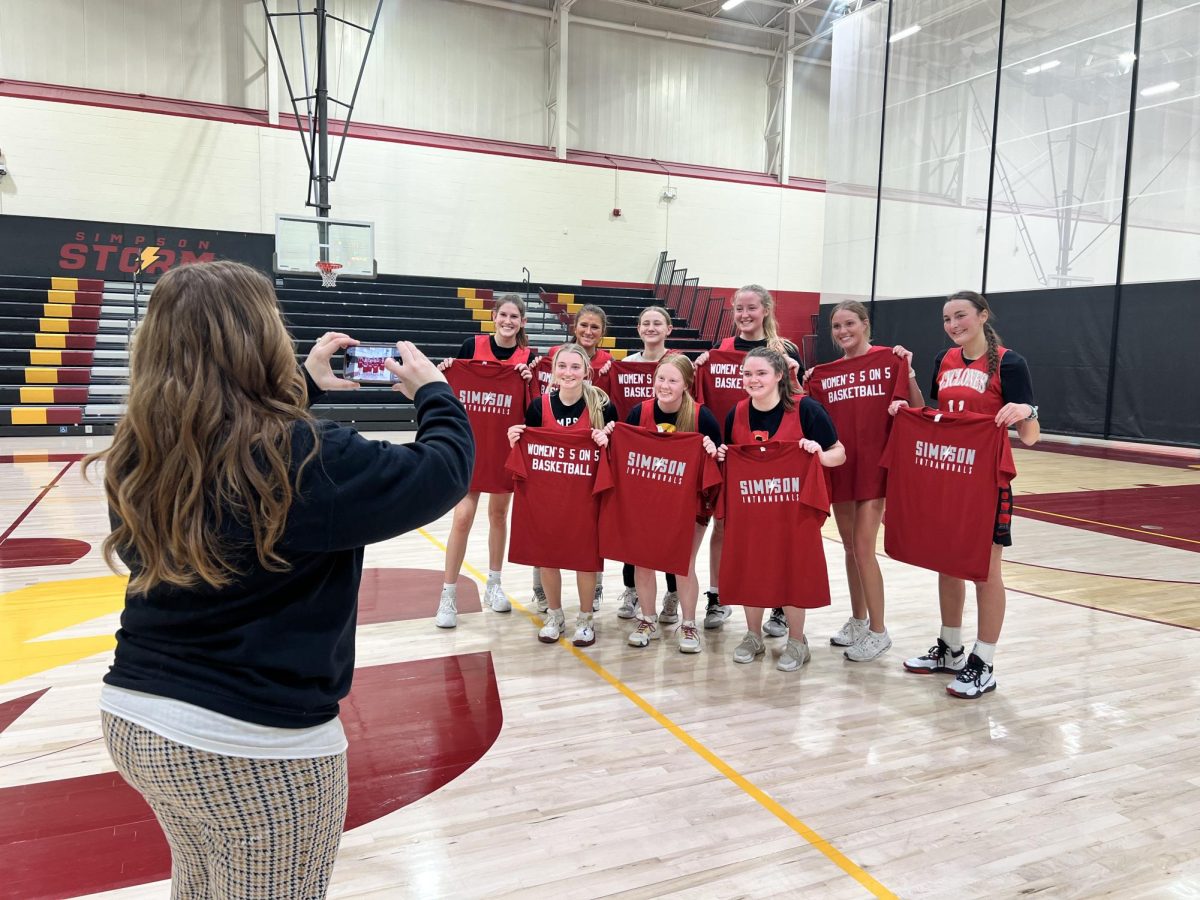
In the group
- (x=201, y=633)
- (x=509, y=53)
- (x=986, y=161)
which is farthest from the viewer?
(x=509, y=53)

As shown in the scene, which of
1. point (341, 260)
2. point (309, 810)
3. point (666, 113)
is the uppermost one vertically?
point (666, 113)

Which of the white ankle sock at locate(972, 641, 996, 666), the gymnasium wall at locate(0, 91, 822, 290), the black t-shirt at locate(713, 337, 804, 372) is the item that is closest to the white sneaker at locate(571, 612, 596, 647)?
Answer: the black t-shirt at locate(713, 337, 804, 372)

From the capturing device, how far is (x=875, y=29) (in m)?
14.8

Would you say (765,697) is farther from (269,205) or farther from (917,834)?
(269,205)

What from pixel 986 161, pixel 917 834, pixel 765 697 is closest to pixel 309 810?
pixel 917 834

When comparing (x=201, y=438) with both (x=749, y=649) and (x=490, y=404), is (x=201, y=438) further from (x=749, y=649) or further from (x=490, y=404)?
(x=490, y=404)

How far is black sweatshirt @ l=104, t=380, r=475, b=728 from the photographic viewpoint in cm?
105

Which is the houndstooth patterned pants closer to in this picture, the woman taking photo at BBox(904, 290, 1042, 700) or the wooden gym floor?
the wooden gym floor

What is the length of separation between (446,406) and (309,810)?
2.00 feet

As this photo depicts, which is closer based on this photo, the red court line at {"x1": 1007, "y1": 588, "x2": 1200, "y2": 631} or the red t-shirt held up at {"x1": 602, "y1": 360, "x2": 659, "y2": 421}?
the red court line at {"x1": 1007, "y1": 588, "x2": 1200, "y2": 631}

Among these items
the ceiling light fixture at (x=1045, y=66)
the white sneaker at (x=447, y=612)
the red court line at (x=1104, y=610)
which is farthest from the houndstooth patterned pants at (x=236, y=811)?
the ceiling light fixture at (x=1045, y=66)

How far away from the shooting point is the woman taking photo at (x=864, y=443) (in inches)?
139

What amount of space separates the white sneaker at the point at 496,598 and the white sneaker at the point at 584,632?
0.49 metres

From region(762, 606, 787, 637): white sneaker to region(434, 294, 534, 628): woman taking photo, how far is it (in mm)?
1307
